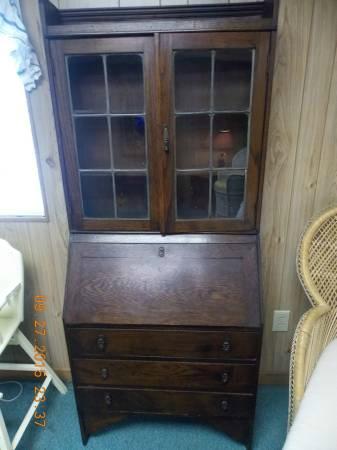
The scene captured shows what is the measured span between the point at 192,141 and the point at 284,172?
47 centimetres

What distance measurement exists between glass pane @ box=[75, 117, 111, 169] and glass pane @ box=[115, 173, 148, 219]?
86mm

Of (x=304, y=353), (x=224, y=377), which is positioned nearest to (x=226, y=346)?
(x=224, y=377)

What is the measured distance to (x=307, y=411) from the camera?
2.60 feet

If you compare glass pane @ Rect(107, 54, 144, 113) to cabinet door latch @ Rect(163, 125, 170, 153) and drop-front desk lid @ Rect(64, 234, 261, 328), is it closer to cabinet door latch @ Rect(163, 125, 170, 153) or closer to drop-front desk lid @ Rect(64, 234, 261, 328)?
cabinet door latch @ Rect(163, 125, 170, 153)

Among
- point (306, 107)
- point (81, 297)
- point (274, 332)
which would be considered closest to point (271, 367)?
point (274, 332)

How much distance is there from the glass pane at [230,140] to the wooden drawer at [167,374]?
0.79 metres

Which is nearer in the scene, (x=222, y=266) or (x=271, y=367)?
(x=222, y=266)

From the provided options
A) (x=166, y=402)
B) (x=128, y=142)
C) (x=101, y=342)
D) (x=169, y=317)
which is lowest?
(x=166, y=402)

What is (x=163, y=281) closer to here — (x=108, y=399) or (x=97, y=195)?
(x=97, y=195)

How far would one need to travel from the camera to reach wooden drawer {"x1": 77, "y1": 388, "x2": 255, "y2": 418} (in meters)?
1.26

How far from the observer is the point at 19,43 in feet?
3.81

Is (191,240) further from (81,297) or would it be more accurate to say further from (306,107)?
(306,107)

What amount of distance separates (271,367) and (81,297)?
112cm

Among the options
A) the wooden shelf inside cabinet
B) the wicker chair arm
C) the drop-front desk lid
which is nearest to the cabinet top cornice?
the wooden shelf inside cabinet
